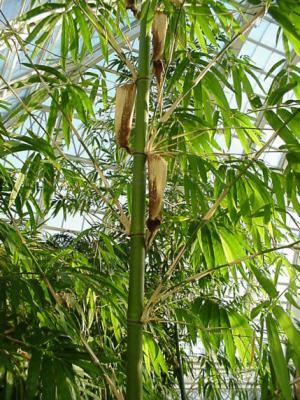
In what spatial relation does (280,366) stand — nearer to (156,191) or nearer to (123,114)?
(156,191)

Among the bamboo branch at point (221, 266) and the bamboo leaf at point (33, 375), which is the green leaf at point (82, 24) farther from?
the bamboo leaf at point (33, 375)

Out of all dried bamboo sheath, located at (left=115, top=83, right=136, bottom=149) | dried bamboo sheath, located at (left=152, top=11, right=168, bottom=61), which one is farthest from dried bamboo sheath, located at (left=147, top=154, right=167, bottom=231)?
dried bamboo sheath, located at (left=152, top=11, right=168, bottom=61)

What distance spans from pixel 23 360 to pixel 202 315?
57 cm

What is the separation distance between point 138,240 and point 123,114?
302mm

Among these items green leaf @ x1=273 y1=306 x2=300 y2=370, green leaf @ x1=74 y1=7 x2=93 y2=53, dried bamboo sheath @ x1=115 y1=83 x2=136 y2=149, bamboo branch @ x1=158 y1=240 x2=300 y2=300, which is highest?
green leaf @ x1=74 y1=7 x2=93 y2=53

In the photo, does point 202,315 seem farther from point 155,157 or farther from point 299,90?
point 299,90

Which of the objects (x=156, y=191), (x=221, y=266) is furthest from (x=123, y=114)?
(x=221, y=266)

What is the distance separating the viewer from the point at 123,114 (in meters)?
1.31

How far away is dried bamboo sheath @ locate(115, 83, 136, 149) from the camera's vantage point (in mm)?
1312

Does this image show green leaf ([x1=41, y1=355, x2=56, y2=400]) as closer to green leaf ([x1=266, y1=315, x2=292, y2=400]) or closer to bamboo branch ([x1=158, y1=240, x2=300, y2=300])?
bamboo branch ([x1=158, y1=240, x2=300, y2=300])

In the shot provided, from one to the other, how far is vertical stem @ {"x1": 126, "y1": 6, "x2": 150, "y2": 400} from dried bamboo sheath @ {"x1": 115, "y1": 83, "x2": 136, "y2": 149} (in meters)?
0.08

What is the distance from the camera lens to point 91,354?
3.83 ft

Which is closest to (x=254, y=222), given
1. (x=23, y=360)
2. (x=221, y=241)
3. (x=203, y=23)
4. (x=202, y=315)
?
(x=221, y=241)

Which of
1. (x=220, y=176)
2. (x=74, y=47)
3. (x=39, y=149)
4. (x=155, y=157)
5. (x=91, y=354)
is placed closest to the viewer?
(x=91, y=354)
